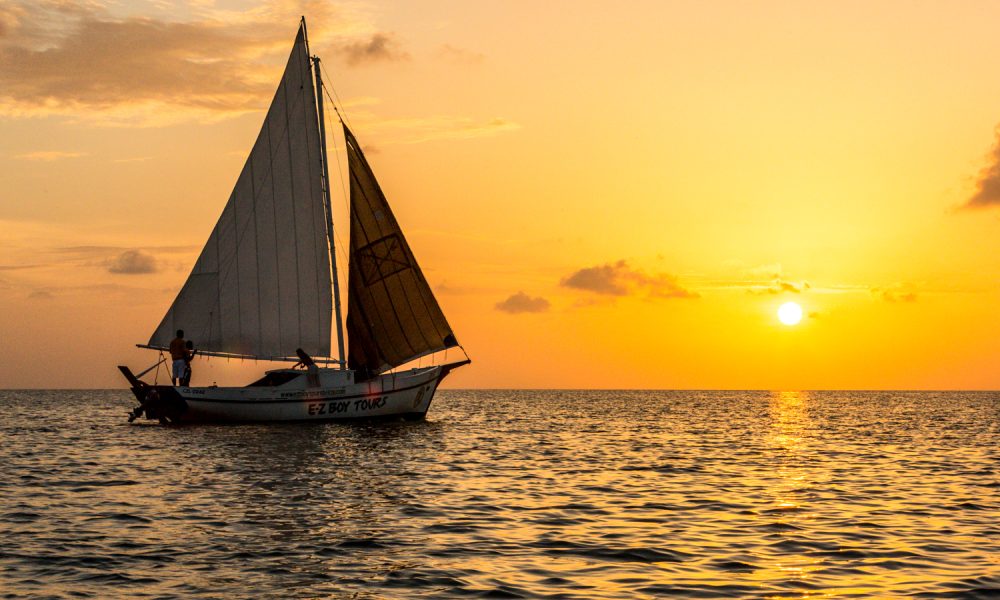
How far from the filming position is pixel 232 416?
1998 inches

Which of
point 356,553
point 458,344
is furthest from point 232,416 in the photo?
point 356,553

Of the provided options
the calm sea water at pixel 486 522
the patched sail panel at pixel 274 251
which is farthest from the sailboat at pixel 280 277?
the calm sea water at pixel 486 522

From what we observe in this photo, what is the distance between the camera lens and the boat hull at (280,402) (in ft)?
166

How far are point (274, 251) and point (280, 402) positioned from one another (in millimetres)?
7239

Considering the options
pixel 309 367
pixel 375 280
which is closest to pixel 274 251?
pixel 375 280

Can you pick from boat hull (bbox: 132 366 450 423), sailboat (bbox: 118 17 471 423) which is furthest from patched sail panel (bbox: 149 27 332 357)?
boat hull (bbox: 132 366 450 423)

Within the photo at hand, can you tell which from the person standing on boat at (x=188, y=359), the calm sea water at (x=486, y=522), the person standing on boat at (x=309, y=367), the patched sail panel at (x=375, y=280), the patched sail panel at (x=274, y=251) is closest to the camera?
the calm sea water at (x=486, y=522)

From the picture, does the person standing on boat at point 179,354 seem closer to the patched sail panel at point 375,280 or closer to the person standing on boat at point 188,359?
the person standing on boat at point 188,359

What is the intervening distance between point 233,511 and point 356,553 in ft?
18.7

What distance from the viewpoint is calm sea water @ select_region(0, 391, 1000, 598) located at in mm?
16344

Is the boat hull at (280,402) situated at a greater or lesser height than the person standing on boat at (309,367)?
lesser

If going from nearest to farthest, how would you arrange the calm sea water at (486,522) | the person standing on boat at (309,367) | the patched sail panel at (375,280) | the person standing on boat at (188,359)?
the calm sea water at (486,522), the person standing on boat at (309,367), the person standing on boat at (188,359), the patched sail panel at (375,280)

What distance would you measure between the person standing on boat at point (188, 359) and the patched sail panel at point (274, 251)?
0.97 metres

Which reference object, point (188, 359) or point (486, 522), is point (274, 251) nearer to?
point (188, 359)
